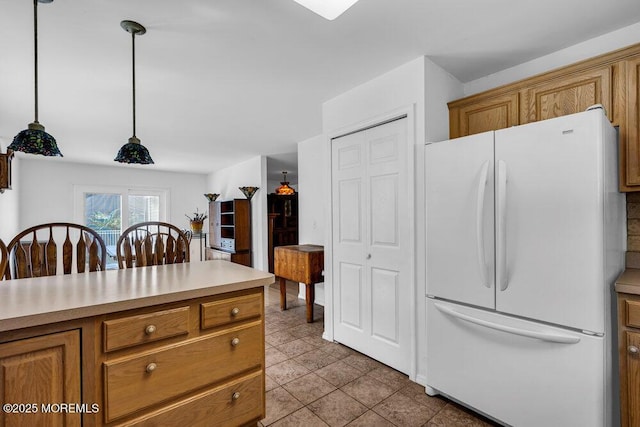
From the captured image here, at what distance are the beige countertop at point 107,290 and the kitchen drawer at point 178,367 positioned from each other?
236mm

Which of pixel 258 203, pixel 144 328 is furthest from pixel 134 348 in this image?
pixel 258 203

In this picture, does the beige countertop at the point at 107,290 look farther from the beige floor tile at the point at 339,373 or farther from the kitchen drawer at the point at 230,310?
the beige floor tile at the point at 339,373

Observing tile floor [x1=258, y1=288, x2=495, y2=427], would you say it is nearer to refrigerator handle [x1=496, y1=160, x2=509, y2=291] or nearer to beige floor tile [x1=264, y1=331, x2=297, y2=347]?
beige floor tile [x1=264, y1=331, x2=297, y2=347]

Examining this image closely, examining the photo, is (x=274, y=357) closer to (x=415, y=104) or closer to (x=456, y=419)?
(x=456, y=419)

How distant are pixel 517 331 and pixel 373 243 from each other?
3.92 ft

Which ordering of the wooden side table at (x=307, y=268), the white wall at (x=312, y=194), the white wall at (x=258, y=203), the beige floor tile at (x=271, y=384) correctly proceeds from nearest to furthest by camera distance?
the beige floor tile at (x=271, y=384) → the wooden side table at (x=307, y=268) → the white wall at (x=312, y=194) → the white wall at (x=258, y=203)

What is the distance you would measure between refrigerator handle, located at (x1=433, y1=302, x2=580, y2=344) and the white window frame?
23.4ft

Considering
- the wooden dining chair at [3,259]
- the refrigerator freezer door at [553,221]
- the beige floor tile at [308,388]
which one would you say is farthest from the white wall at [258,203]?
the refrigerator freezer door at [553,221]

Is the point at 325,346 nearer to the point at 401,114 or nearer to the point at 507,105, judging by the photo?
the point at 401,114

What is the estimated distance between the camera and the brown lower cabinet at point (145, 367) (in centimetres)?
109

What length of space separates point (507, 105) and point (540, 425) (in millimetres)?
1915

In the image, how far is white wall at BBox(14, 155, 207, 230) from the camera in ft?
18.9

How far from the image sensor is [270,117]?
3518 millimetres

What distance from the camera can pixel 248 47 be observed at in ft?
6.74
